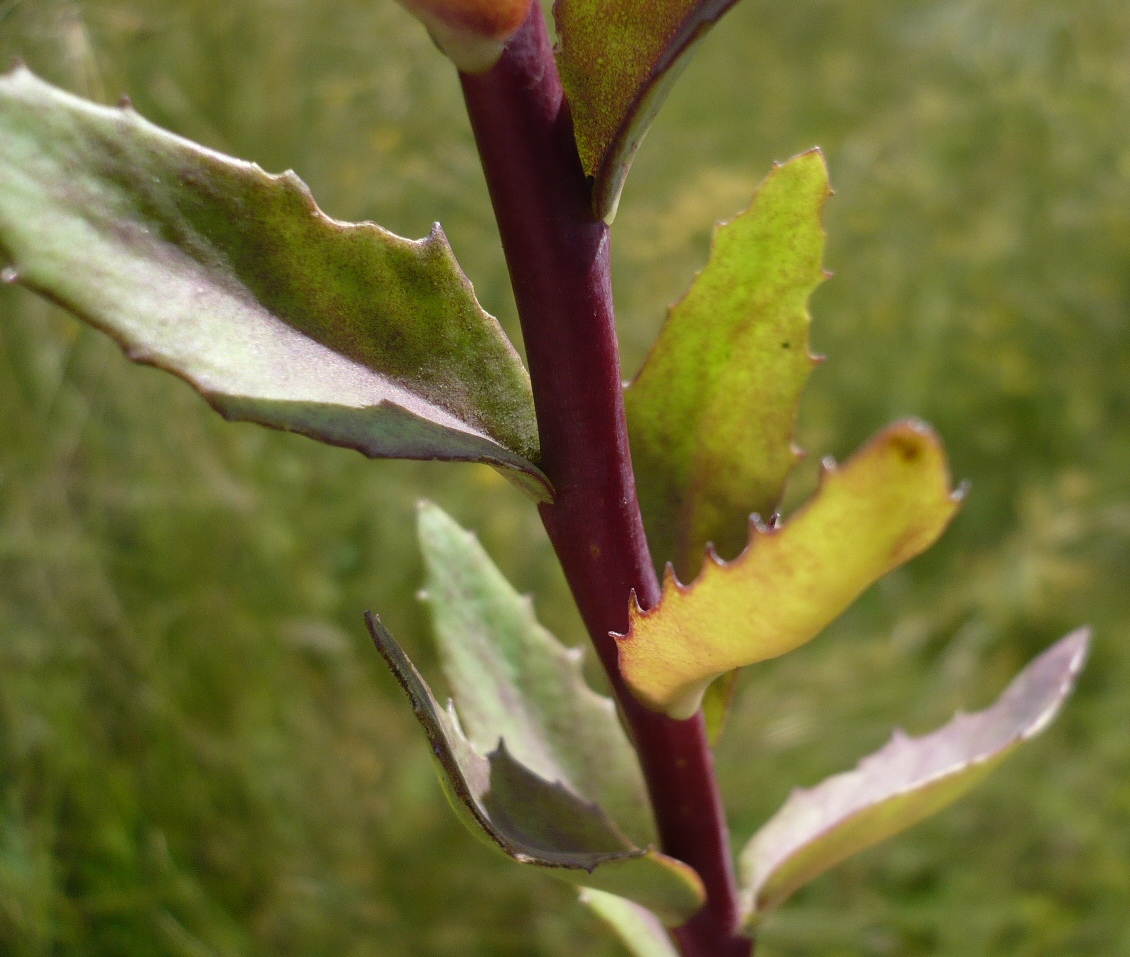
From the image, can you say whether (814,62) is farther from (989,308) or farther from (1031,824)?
(1031,824)

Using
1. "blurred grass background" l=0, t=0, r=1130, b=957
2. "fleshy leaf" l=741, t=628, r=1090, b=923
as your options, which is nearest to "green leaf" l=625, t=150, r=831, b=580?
"fleshy leaf" l=741, t=628, r=1090, b=923

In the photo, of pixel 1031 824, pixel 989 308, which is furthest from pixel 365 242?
pixel 989 308

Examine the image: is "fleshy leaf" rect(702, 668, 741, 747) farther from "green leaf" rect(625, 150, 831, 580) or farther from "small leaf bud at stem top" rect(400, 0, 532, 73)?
"small leaf bud at stem top" rect(400, 0, 532, 73)

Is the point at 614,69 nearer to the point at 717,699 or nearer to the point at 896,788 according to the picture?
the point at 717,699

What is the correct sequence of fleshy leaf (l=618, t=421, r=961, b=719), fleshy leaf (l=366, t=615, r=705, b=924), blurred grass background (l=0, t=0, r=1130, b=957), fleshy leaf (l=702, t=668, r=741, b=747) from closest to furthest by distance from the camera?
fleshy leaf (l=618, t=421, r=961, b=719)
fleshy leaf (l=366, t=615, r=705, b=924)
fleshy leaf (l=702, t=668, r=741, b=747)
blurred grass background (l=0, t=0, r=1130, b=957)

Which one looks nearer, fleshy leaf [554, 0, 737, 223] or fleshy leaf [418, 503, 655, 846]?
fleshy leaf [554, 0, 737, 223]

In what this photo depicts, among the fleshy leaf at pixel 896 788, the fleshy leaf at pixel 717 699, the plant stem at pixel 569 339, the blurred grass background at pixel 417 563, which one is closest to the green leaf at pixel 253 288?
the plant stem at pixel 569 339
